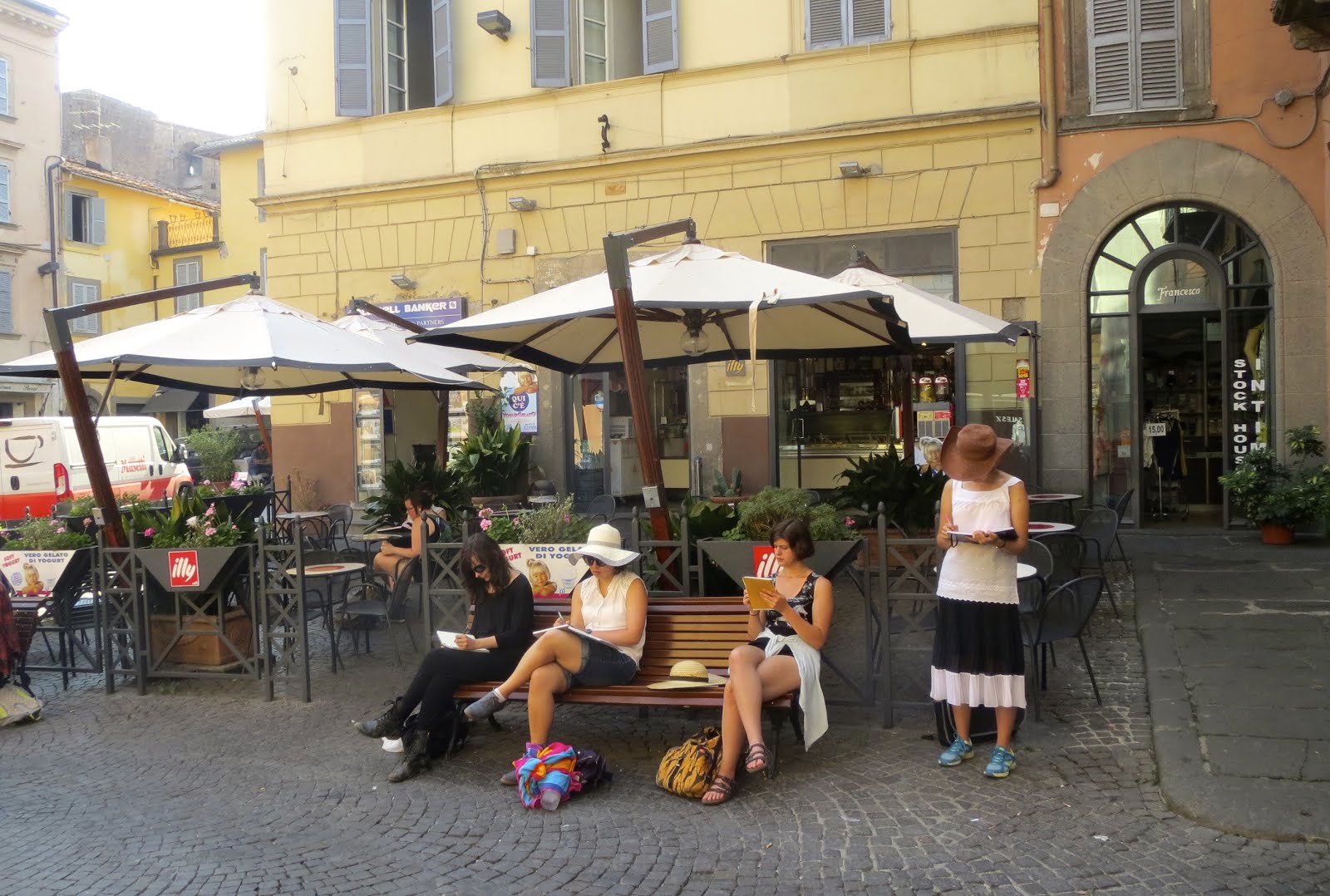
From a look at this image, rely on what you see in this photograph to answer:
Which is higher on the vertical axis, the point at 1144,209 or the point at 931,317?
the point at 1144,209

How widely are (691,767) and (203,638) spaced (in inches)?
156

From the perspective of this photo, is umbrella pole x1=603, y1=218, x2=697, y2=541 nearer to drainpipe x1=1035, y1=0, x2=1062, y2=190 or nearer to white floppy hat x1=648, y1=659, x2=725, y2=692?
white floppy hat x1=648, y1=659, x2=725, y2=692

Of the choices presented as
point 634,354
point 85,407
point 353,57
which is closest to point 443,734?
point 634,354

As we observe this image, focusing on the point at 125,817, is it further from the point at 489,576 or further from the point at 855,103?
the point at 855,103

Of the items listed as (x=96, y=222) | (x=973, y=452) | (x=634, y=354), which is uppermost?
(x=96, y=222)

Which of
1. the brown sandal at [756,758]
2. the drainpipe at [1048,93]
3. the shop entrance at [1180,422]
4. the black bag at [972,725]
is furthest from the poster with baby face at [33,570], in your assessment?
the shop entrance at [1180,422]

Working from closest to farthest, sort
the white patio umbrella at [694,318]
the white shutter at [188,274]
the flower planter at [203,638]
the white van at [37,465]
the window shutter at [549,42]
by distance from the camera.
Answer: the white patio umbrella at [694,318] < the flower planter at [203,638] < the window shutter at [549,42] < the white van at [37,465] < the white shutter at [188,274]

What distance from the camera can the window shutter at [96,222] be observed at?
119 ft

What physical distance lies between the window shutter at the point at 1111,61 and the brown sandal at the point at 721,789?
32.1 feet

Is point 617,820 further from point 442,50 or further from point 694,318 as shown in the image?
point 442,50

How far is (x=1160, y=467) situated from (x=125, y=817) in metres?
11.0

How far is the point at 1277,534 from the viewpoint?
34.2 feet

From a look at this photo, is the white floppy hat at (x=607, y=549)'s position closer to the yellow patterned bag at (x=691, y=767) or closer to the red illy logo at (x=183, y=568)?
the yellow patterned bag at (x=691, y=767)

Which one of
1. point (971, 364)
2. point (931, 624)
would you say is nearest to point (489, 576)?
point (931, 624)
